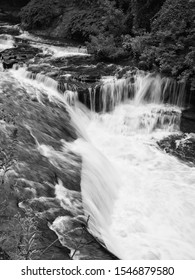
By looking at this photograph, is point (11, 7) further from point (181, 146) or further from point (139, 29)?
point (181, 146)

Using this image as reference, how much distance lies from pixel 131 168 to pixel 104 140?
1.69 metres

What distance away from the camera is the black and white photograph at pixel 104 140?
4879 millimetres

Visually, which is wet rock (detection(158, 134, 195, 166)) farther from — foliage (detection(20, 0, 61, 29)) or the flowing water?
foliage (detection(20, 0, 61, 29))

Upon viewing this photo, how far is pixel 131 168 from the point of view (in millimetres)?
8477

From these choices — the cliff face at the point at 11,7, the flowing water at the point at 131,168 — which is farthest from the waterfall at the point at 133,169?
the cliff face at the point at 11,7

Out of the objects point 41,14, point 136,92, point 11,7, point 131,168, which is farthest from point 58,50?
point 11,7

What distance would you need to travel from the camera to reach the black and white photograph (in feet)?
16.0

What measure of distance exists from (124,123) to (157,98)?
1.56 meters

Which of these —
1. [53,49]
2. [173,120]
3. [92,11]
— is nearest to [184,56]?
[173,120]

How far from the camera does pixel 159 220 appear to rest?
21.5ft

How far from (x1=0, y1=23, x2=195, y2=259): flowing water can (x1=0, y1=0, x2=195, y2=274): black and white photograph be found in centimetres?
3

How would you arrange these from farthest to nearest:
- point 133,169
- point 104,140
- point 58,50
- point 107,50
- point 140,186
Result: point 58,50 < point 107,50 < point 104,140 < point 133,169 < point 140,186

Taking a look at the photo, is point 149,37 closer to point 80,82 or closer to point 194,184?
point 80,82

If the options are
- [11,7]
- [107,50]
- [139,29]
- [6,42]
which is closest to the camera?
[107,50]
